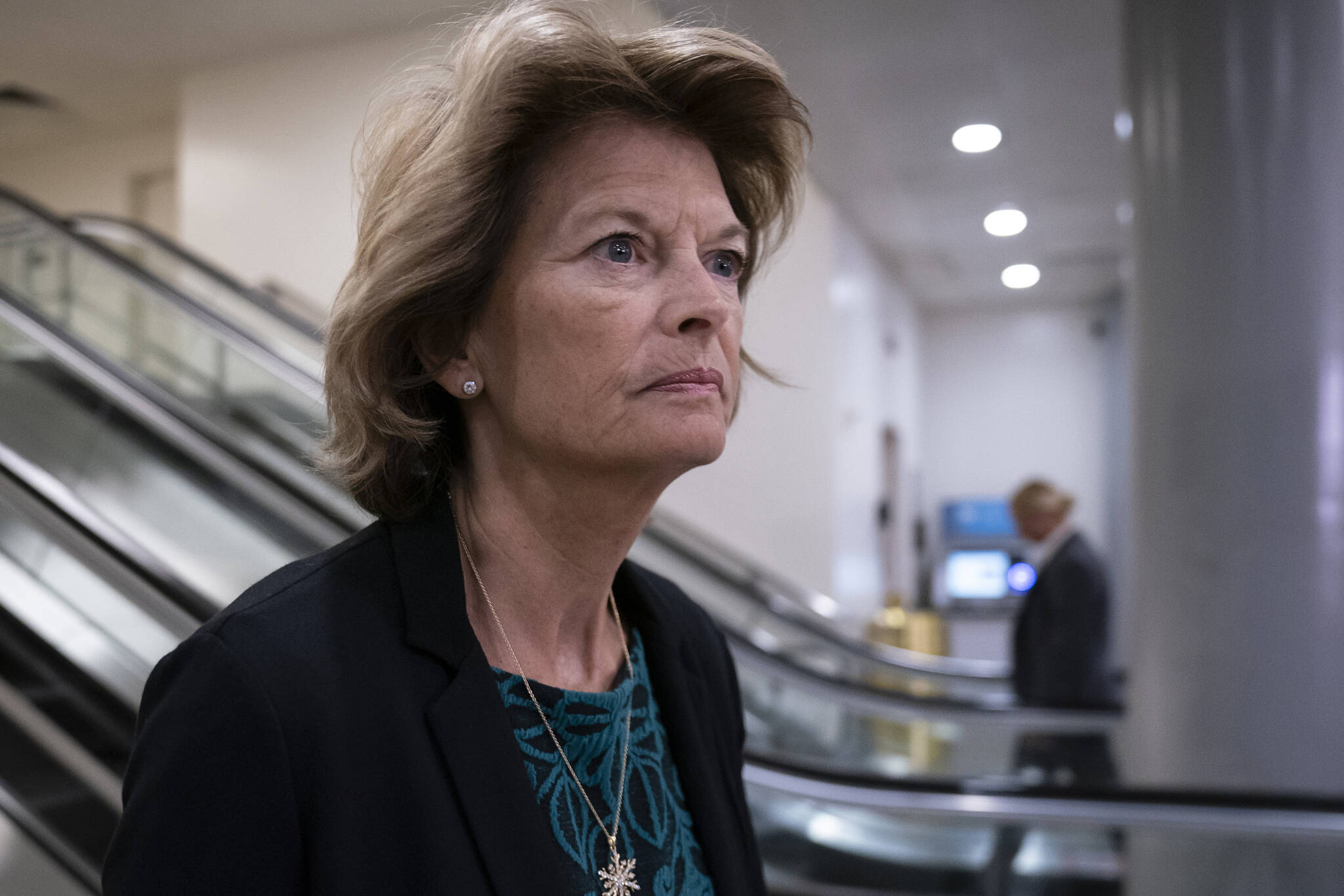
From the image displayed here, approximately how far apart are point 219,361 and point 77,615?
3.97 metres

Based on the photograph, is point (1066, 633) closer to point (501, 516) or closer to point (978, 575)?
point (501, 516)

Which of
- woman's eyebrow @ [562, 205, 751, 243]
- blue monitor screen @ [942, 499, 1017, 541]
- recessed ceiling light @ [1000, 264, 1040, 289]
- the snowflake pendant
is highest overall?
recessed ceiling light @ [1000, 264, 1040, 289]

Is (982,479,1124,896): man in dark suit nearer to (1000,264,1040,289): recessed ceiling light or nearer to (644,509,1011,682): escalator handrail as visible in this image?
(644,509,1011,682): escalator handrail

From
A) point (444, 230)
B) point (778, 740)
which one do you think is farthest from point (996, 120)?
point (444, 230)

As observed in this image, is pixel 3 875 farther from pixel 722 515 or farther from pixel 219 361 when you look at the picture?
pixel 722 515

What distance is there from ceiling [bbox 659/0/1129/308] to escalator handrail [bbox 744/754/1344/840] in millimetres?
2147

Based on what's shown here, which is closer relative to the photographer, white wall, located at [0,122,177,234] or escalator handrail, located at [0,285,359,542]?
escalator handrail, located at [0,285,359,542]

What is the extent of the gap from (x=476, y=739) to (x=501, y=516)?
0.30m

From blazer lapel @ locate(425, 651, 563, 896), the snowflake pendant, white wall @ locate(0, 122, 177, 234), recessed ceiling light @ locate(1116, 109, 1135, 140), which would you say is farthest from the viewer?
white wall @ locate(0, 122, 177, 234)

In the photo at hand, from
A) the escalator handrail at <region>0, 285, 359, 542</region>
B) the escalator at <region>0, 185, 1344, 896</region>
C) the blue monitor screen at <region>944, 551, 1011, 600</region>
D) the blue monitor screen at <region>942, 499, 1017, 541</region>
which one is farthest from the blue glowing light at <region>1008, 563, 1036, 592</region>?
the escalator handrail at <region>0, 285, 359, 542</region>

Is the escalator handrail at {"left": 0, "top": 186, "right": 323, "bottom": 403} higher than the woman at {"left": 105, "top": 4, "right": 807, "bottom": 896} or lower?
higher

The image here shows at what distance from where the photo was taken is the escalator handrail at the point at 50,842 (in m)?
2.06

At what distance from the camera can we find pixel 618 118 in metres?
1.28

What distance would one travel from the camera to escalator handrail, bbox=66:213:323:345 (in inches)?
274
